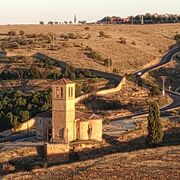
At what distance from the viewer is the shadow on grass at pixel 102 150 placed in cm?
3884

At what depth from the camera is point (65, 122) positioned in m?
43.0

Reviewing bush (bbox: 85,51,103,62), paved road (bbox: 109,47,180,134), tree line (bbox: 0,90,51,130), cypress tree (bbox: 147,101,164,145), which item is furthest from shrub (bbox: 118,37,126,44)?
cypress tree (bbox: 147,101,164,145)

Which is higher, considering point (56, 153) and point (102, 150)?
point (56, 153)

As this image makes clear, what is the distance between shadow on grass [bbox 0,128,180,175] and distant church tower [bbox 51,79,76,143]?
1639 mm

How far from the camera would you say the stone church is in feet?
141

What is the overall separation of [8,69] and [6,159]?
30.7 m

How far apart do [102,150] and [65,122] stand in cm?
324

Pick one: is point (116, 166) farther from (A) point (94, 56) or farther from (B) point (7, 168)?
(A) point (94, 56)

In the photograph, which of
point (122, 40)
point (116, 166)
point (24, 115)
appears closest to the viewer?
point (116, 166)

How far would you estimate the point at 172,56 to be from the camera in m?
94.9

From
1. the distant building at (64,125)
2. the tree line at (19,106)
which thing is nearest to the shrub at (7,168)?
the distant building at (64,125)

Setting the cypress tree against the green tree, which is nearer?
the cypress tree

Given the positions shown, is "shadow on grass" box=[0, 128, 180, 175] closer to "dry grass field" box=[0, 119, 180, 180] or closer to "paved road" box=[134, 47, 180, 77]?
"dry grass field" box=[0, 119, 180, 180]

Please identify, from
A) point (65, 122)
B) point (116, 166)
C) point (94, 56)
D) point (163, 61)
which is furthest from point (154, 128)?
point (163, 61)
